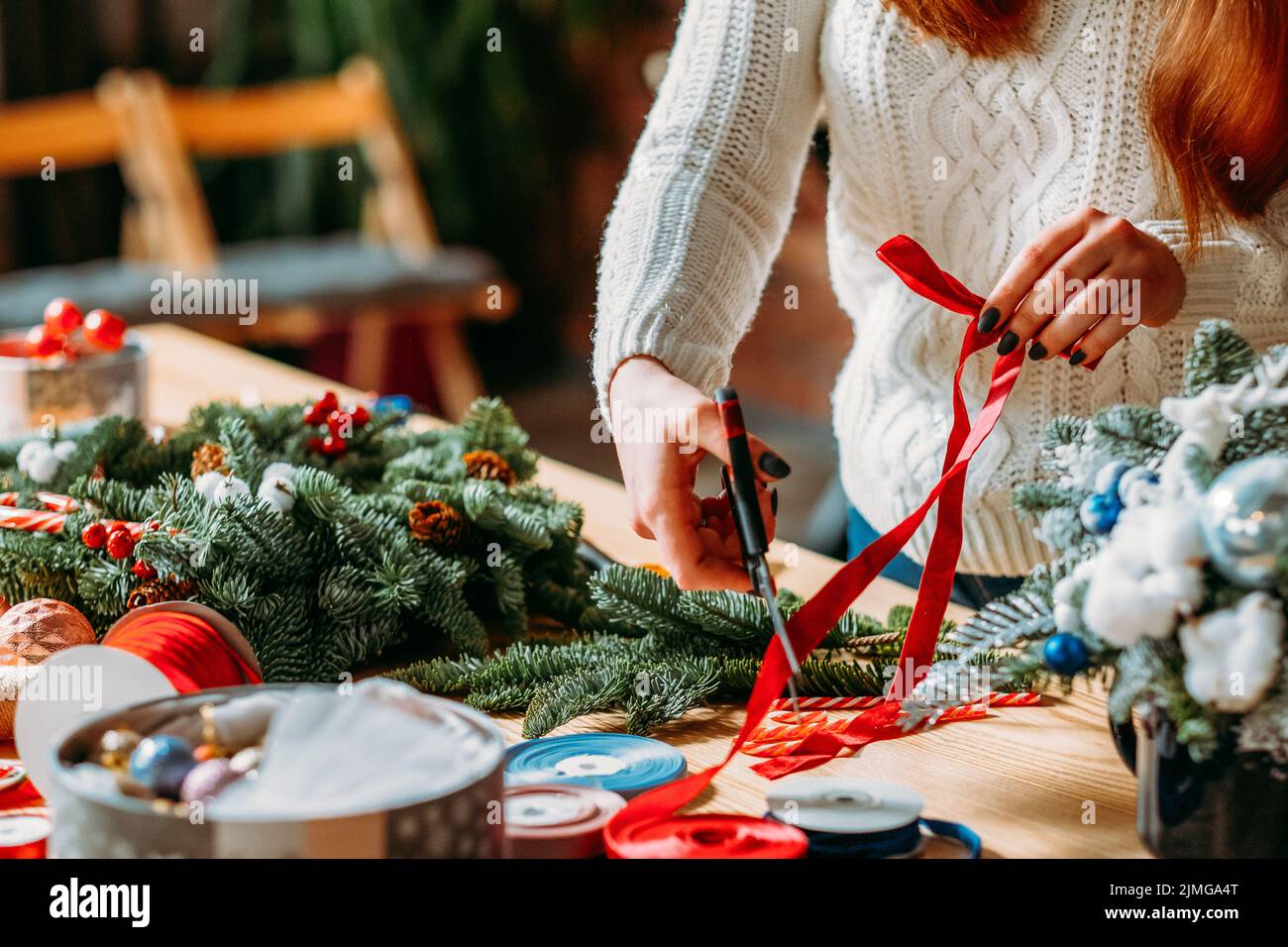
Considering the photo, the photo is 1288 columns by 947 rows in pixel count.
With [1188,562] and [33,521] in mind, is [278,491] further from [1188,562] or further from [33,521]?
[1188,562]

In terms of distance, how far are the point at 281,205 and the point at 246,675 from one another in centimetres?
387

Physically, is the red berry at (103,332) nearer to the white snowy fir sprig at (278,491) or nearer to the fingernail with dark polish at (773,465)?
the white snowy fir sprig at (278,491)

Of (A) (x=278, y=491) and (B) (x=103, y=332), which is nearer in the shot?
(A) (x=278, y=491)

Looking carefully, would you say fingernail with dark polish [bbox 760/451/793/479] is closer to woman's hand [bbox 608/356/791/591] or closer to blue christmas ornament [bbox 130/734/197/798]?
woman's hand [bbox 608/356/791/591]

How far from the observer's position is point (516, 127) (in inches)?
178

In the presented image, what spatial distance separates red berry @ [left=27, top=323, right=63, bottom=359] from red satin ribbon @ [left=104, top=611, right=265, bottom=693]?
2.44 ft

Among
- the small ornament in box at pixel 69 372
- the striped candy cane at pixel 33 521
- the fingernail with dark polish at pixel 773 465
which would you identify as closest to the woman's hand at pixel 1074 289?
the fingernail with dark polish at pixel 773 465

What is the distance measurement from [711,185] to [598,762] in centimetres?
45

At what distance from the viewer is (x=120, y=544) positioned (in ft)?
2.87

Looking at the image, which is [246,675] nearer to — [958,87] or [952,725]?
[952,725]

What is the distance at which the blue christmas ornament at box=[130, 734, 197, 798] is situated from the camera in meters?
0.53

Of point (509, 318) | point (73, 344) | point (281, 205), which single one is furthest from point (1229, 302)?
point (509, 318)

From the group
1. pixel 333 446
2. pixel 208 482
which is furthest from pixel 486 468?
pixel 208 482

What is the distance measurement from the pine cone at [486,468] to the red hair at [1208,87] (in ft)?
1.49
